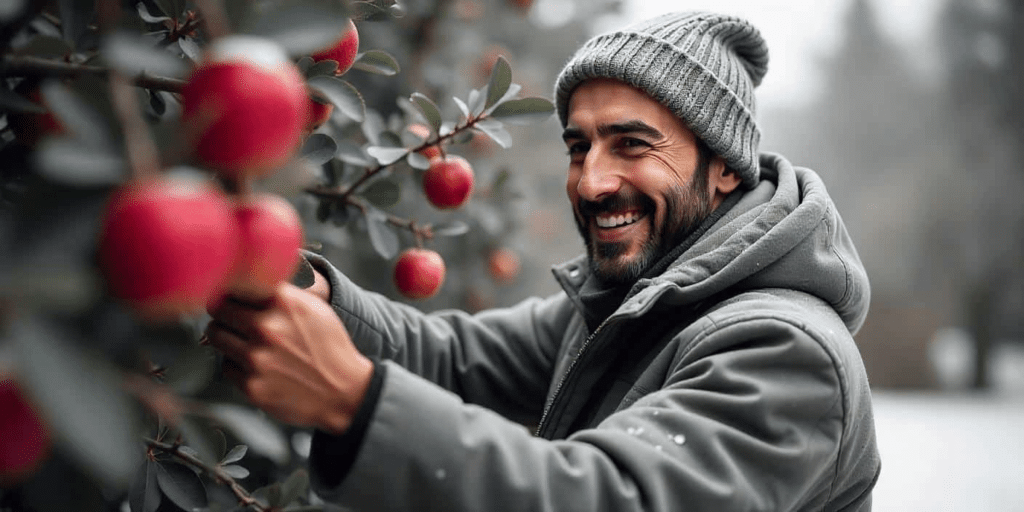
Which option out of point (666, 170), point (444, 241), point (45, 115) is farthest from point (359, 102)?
point (444, 241)

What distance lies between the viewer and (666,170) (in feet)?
5.18

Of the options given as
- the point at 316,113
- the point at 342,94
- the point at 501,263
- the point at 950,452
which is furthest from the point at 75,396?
the point at 950,452

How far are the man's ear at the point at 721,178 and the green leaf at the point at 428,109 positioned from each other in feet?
2.01

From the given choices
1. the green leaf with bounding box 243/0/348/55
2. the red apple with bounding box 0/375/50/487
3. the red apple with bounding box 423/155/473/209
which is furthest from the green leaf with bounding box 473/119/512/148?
the red apple with bounding box 0/375/50/487

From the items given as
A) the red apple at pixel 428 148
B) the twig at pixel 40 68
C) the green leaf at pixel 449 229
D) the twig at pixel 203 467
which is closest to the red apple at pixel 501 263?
the green leaf at pixel 449 229

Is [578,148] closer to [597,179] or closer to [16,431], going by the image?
[597,179]

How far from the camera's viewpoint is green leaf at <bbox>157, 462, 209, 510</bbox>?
1.03 m

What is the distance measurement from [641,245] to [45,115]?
107 cm

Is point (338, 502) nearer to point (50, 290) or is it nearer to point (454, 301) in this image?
point (50, 290)

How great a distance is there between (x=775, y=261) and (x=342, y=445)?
0.84 meters

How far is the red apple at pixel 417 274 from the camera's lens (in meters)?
1.59

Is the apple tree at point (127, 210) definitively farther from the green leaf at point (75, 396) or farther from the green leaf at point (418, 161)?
the green leaf at point (418, 161)

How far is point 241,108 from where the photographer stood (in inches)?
22.9

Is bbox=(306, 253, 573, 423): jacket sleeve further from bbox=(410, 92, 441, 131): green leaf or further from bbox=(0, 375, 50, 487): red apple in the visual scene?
bbox=(0, 375, 50, 487): red apple
